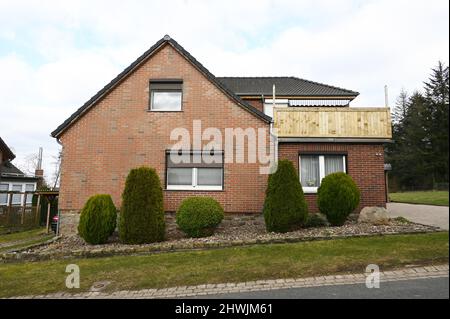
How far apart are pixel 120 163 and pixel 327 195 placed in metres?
7.25

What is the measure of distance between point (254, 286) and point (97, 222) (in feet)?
20.2

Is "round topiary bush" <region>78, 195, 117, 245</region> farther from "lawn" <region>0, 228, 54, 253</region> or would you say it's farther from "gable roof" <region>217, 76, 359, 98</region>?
"gable roof" <region>217, 76, 359, 98</region>

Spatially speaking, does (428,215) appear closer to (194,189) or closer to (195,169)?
(194,189)

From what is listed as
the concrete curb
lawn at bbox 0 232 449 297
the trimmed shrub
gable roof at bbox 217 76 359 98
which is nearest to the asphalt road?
lawn at bbox 0 232 449 297

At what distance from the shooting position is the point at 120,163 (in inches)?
491

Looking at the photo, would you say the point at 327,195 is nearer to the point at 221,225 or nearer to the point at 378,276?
the point at 221,225

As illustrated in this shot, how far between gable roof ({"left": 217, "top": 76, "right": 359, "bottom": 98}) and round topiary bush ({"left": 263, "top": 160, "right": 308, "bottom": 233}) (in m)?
11.0

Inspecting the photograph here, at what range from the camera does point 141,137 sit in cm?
1260

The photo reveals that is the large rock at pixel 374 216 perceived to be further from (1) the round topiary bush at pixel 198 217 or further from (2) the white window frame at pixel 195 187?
(2) the white window frame at pixel 195 187

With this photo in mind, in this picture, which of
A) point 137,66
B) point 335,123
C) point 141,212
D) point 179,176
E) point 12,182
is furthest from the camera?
point 12,182

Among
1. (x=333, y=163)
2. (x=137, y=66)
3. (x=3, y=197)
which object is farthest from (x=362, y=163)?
(x=3, y=197)

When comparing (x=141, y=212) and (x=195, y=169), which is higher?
(x=195, y=169)

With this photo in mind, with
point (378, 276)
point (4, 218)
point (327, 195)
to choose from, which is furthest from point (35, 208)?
point (378, 276)

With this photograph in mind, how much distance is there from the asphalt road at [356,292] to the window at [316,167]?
24.2ft
